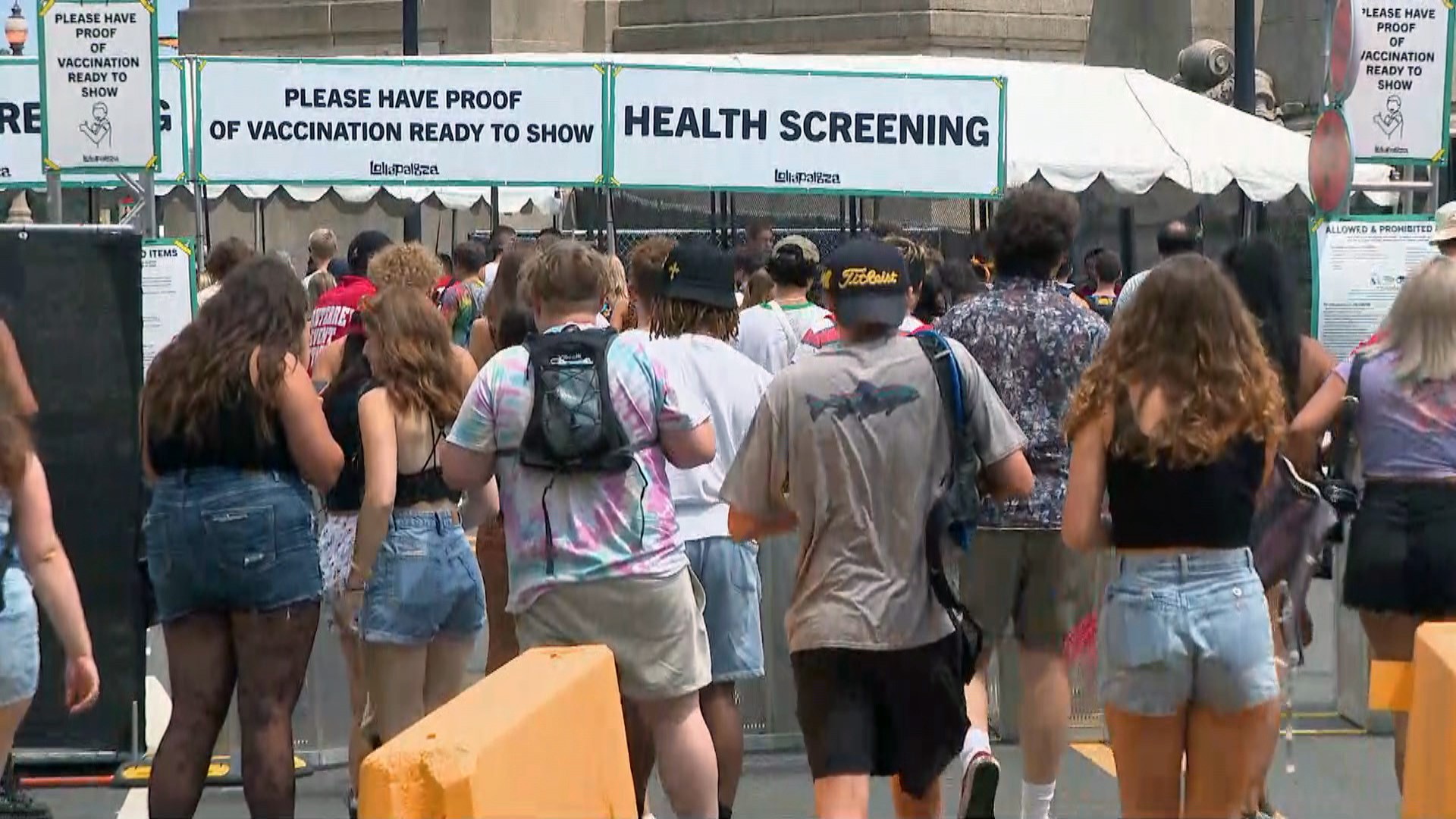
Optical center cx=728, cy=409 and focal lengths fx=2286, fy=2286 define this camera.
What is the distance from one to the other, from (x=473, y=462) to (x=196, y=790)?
1196 millimetres

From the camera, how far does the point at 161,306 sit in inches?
368

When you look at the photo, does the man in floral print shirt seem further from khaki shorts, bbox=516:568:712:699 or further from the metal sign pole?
the metal sign pole

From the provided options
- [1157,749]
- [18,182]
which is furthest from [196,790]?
[18,182]

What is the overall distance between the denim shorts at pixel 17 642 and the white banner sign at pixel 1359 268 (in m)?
5.62

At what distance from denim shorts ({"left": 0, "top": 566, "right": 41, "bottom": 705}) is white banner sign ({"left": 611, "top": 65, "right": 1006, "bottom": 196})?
969cm

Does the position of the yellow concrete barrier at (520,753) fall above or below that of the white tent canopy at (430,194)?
below

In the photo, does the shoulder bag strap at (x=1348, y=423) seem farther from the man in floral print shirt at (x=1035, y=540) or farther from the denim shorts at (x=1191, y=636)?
the denim shorts at (x=1191, y=636)

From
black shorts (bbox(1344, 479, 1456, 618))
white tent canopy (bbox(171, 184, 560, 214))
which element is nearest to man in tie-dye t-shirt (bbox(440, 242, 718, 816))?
black shorts (bbox(1344, 479, 1456, 618))

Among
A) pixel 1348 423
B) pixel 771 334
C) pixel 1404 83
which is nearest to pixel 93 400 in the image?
pixel 771 334

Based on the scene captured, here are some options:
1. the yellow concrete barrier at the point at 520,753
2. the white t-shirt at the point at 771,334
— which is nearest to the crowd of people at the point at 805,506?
the yellow concrete barrier at the point at 520,753

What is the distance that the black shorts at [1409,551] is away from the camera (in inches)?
261

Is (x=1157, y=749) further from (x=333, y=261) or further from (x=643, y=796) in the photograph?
(x=333, y=261)

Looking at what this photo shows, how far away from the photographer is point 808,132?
1559 cm

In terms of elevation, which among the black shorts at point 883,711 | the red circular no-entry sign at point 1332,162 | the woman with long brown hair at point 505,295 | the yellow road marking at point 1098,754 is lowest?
the yellow road marking at point 1098,754
